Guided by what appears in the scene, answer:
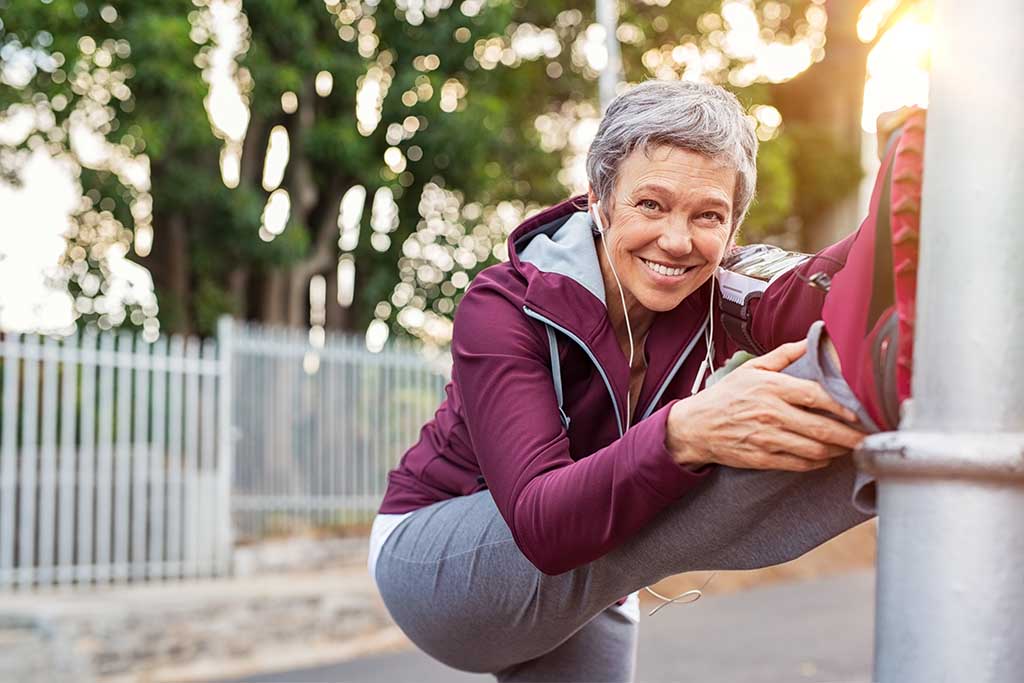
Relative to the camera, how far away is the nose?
78.3 inches

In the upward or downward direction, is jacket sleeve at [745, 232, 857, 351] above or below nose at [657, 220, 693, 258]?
below

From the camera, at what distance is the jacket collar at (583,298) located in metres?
2.00

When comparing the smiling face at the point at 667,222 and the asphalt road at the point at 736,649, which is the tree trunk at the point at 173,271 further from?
the smiling face at the point at 667,222

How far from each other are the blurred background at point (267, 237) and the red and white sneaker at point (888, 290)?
6264mm

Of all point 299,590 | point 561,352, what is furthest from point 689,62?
point 561,352

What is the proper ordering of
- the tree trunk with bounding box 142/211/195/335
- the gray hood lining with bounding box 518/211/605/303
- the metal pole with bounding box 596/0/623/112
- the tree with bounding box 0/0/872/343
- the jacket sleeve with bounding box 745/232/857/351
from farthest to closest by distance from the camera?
the metal pole with bounding box 596/0/623/112
the tree trunk with bounding box 142/211/195/335
the tree with bounding box 0/0/872/343
the gray hood lining with bounding box 518/211/605/303
the jacket sleeve with bounding box 745/232/857/351

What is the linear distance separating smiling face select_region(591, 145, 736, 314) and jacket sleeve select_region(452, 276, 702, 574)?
214mm

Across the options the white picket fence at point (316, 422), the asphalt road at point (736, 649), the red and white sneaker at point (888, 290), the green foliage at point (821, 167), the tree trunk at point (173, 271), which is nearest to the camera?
the red and white sneaker at point (888, 290)

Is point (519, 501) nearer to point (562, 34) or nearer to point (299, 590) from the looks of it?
point (299, 590)

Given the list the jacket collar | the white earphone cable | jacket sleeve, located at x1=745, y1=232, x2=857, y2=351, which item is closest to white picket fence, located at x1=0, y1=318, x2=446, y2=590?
the jacket collar

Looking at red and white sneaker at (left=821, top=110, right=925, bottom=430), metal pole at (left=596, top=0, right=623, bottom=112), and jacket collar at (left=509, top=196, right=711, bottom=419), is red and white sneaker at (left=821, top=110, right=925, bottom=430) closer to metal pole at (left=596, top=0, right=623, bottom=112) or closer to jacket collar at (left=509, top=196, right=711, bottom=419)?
jacket collar at (left=509, top=196, right=711, bottom=419)

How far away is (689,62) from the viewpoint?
15797mm

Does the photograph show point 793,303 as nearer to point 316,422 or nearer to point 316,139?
point 316,422

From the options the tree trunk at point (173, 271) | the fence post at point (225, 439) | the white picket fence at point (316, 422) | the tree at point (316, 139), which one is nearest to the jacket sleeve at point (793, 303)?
the fence post at point (225, 439)
